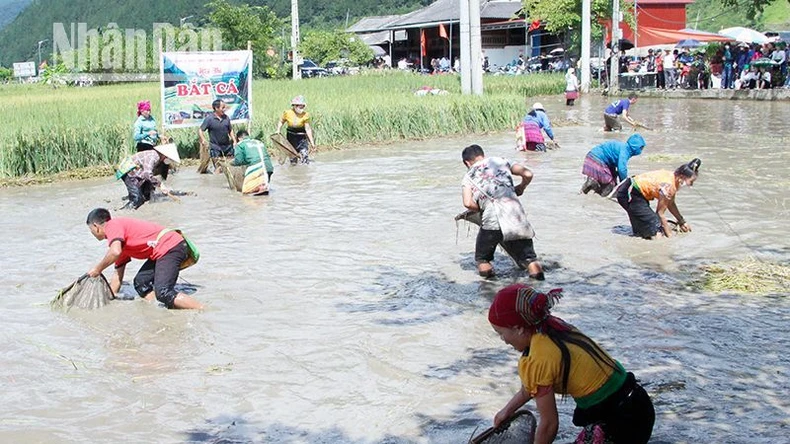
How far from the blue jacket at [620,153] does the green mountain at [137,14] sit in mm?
80230

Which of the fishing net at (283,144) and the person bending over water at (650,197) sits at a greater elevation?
the fishing net at (283,144)

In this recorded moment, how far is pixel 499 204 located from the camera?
814 cm

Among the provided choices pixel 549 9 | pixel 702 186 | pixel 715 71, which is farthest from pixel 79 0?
pixel 702 186

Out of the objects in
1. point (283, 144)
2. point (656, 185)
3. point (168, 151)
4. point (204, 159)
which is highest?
point (283, 144)

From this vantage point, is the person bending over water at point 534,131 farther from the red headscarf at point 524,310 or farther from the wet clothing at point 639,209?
the red headscarf at point 524,310

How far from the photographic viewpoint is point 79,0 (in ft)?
609

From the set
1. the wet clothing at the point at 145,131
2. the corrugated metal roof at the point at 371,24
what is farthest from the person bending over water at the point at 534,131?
the corrugated metal roof at the point at 371,24

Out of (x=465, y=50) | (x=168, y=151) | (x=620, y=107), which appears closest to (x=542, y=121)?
(x=620, y=107)

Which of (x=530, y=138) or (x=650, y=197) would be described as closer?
(x=650, y=197)

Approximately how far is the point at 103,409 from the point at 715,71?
1287 inches

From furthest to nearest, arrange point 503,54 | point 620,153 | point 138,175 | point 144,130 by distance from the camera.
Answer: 1. point 503,54
2. point 144,130
3. point 138,175
4. point 620,153

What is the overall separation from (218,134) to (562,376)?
12.5m

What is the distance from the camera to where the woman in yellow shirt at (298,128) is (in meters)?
17.0

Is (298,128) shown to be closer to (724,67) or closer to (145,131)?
(145,131)
